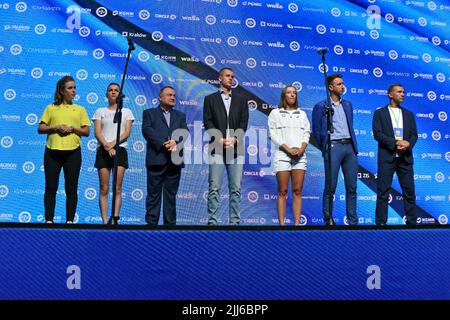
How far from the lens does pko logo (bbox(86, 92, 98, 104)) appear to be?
5398mm

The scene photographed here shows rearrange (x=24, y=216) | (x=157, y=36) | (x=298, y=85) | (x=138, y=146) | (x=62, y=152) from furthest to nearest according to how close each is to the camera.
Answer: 1. (x=298, y=85)
2. (x=157, y=36)
3. (x=138, y=146)
4. (x=24, y=216)
5. (x=62, y=152)

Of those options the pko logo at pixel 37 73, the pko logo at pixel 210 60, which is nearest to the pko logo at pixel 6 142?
the pko logo at pixel 37 73

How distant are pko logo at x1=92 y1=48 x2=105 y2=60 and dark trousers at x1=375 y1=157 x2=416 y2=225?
2.82 m

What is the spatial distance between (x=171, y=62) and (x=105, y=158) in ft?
4.78

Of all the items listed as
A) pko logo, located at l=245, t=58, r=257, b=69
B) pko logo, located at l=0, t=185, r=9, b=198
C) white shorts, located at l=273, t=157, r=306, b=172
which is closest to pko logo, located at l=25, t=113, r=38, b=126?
pko logo, located at l=0, t=185, r=9, b=198

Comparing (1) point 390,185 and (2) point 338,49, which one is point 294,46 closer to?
(2) point 338,49

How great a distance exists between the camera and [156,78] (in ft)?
18.2

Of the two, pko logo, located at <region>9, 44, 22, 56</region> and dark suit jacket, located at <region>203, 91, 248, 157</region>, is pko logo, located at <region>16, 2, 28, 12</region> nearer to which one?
pko logo, located at <region>9, 44, 22, 56</region>

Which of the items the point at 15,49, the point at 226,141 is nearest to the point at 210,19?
the point at 15,49

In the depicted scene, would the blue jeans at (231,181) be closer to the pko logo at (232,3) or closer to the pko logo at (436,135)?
the pko logo at (232,3)

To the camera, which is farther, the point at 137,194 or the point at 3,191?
the point at 137,194

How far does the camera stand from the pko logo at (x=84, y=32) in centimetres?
541

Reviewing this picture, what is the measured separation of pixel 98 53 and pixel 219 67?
1.20 meters
